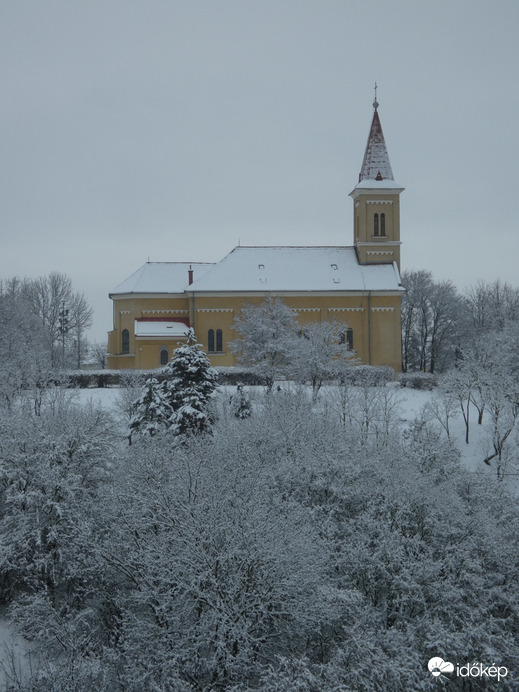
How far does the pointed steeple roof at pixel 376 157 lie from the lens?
57.2 meters

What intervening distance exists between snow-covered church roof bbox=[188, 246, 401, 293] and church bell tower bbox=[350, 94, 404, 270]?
4.21ft

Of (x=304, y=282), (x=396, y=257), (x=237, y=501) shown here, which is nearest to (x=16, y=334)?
(x=304, y=282)

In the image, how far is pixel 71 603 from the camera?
1912 centimetres

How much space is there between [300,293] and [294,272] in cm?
263

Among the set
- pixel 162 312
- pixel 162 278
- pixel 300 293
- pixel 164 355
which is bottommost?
pixel 164 355

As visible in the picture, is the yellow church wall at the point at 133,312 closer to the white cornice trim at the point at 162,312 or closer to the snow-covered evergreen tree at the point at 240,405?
the white cornice trim at the point at 162,312

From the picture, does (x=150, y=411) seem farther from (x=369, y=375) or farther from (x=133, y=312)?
(x=133, y=312)

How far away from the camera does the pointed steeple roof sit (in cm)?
5720

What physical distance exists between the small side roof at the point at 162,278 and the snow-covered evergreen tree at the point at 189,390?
78.5 ft

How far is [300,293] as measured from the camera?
5444cm

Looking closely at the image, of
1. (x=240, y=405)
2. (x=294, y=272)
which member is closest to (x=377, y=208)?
(x=294, y=272)

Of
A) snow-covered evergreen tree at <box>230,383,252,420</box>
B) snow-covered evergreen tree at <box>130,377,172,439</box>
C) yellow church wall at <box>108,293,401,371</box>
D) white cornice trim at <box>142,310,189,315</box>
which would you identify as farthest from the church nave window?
snow-covered evergreen tree at <box>130,377,172,439</box>

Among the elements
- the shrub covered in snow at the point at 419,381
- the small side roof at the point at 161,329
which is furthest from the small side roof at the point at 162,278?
the shrub covered in snow at the point at 419,381

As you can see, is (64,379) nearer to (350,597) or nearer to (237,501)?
(237,501)
